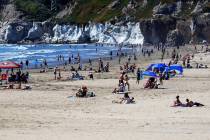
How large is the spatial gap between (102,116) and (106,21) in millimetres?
133063

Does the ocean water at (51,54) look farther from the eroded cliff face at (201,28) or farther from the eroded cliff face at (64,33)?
the eroded cliff face at (64,33)

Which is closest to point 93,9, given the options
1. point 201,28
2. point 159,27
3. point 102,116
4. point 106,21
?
point 106,21

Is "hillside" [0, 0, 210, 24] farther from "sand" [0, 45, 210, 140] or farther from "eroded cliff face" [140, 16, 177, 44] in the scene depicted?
"sand" [0, 45, 210, 140]

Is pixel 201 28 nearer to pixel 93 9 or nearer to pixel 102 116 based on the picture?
pixel 93 9

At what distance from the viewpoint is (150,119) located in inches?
855

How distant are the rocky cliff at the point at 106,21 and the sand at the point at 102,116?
88005 millimetres

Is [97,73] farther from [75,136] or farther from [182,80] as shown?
[75,136]

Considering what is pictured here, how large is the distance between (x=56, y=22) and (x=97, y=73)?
122374 mm

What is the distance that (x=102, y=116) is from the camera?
23000mm

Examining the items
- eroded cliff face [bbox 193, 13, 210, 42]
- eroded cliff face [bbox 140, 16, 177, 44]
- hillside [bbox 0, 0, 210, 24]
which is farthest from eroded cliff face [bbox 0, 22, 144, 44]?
eroded cliff face [bbox 193, 13, 210, 42]

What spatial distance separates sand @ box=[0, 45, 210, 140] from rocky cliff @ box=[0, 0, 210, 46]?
3465 inches

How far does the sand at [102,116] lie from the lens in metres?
18.2

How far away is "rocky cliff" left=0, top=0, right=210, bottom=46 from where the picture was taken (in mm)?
123688

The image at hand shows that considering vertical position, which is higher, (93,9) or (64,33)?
(93,9)
